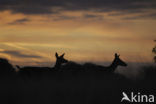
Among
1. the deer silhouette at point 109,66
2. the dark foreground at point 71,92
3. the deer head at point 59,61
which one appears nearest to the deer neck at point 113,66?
the deer silhouette at point 109,66

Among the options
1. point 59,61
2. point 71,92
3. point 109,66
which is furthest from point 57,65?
point 71,92

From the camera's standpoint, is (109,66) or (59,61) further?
(109,66)

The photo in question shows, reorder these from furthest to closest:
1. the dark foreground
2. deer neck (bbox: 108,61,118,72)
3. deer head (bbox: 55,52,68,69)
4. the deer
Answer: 1. deer neck (bbox: 108,61,118,72)
2. deer head (bbox: 55,52,68,69)
3. the deer
4. the dark foreground

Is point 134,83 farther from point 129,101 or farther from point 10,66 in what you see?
point 10,66

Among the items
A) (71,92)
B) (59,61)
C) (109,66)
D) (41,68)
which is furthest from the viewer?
(109,66)

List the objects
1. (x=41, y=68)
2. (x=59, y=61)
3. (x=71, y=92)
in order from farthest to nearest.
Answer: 1. (x=59, y=61)
2. (x=41, y=68)
3. (x=71, y=92)

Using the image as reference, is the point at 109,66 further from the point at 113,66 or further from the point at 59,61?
the point at 59,61

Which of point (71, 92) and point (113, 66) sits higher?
point (113, 66)

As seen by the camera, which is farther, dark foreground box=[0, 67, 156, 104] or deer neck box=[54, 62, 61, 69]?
deer neck box=[54, 62, 61, 69]

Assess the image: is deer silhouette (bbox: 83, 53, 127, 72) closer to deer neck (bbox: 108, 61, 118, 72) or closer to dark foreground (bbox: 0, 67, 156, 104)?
deer neck (bbox: 108, 61, 118, 72)

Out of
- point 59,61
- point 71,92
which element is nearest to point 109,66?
point 59,61

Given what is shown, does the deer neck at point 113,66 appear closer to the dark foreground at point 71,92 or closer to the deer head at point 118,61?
the deer head at point 118,61

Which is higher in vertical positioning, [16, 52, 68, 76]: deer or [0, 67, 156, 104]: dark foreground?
[16, 52, 68, 76]: deer

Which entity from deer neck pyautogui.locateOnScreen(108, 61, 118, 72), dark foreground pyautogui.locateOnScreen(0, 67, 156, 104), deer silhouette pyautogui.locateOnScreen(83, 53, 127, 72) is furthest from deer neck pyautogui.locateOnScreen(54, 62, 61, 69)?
dark foreground pyautogui.locateOnScreen(0, 67, 156, 104)
